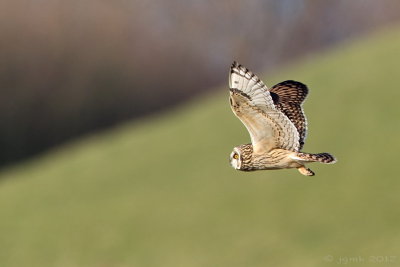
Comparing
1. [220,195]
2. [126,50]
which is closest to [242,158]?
[220,195]

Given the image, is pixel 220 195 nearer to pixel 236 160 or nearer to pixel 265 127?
pixel 236 160

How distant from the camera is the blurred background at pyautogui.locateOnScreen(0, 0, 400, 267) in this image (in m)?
Answer: 23.3

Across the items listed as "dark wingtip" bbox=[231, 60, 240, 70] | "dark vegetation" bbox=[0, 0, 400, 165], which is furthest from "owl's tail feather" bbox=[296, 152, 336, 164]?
"dark vegetation" bbox=[0, 0, 400, 165]

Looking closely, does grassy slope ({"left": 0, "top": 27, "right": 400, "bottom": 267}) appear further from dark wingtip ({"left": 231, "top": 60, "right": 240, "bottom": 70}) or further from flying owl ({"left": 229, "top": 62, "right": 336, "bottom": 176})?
dark wingtip ({"left": 231, "top": 60, "right": 240, "bottom": 70})

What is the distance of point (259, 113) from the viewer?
19.3 feet

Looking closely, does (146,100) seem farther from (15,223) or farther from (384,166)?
(384,166)

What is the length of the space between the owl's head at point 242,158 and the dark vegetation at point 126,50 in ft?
127

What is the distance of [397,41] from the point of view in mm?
34656

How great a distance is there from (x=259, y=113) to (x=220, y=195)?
20.4 meters

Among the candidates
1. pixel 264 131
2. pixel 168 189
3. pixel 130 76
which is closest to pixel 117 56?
pixel 130 76

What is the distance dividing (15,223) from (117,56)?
85.3 feet

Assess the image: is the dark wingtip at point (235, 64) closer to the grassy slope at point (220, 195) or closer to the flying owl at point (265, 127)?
the flying owl at point (265, 127)

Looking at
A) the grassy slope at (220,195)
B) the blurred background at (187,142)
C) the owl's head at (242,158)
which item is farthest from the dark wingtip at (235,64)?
the grassy slope at (220,195)

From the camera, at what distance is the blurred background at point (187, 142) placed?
2328cm
